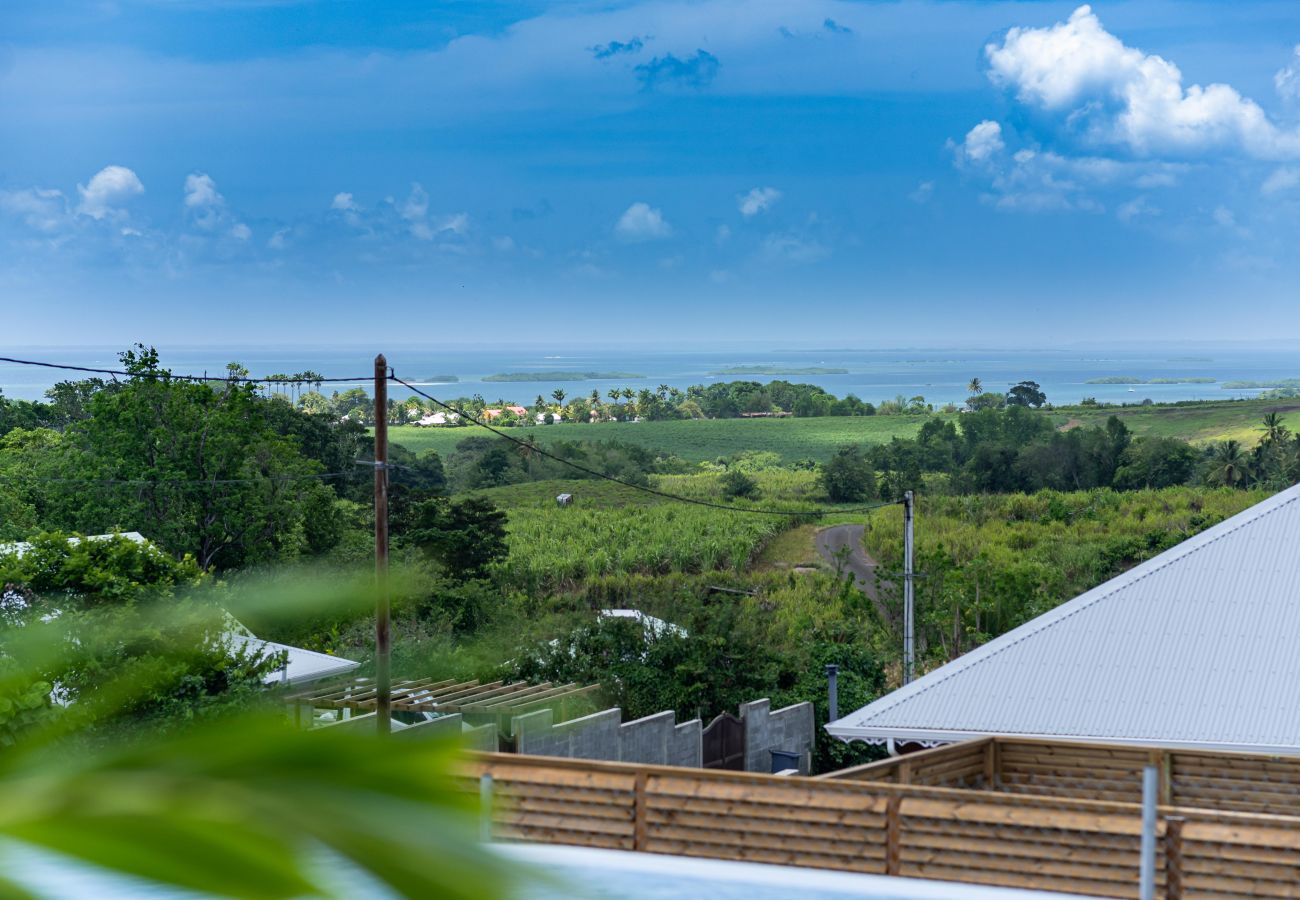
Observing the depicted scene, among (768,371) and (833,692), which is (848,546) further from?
(768,371)

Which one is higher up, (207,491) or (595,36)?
(595,36)

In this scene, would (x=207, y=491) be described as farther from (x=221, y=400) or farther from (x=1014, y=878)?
(x=1014, y=878)

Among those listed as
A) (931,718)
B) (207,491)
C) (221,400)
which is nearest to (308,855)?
(931,718)

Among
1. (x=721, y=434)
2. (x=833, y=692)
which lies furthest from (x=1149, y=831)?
(x=721, y=434)

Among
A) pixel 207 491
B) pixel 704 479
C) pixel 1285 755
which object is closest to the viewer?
pixel 1285 755

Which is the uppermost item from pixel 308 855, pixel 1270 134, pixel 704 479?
pixel 1270 134

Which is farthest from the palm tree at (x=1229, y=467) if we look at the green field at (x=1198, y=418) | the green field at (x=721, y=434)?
the green field at (x=721, y=434)

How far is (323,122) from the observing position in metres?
125

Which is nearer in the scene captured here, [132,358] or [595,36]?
[132,358]

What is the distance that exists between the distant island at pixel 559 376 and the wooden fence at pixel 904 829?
150673 mm

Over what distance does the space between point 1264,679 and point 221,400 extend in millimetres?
29665

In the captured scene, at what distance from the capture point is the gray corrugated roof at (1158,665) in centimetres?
1138

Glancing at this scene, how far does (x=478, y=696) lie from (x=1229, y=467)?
1703 inches

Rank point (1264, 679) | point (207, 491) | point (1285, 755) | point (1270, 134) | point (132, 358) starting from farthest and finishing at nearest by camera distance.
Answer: point (1270, 134) < point (132, 358) < point (207, 491) < point (1264, 679) < point (1285, 755)
